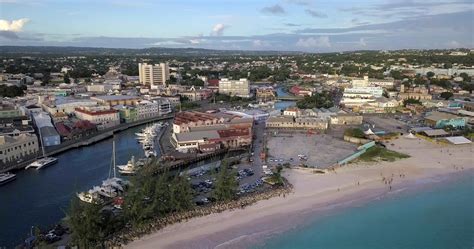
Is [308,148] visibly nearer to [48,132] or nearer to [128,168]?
[128,168]

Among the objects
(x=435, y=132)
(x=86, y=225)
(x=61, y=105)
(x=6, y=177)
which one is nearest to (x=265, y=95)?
(x=61, y=105)

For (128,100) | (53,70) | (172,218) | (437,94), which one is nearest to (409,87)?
(437,94)

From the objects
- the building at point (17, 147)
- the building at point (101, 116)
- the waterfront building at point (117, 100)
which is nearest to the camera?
the building at point (17, 147)

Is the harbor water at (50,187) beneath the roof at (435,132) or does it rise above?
beneath

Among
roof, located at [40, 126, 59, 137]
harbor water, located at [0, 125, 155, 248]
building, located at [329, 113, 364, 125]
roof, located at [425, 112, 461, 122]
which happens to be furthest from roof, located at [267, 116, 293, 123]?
roof, located at [40, 126, 59, 137]

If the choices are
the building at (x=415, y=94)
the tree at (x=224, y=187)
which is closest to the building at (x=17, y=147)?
the tree at (x=224, y=187)

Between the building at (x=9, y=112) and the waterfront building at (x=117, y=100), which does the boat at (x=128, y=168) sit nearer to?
the building at (x=9, y=112)
